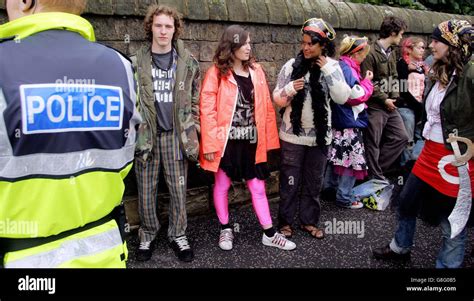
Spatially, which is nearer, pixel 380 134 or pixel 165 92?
pixel 165 92

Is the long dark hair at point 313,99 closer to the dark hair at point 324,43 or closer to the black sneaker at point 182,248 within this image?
the dark hair at point 324,43

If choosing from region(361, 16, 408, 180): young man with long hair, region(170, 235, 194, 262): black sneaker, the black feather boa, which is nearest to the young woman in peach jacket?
the black feather boa

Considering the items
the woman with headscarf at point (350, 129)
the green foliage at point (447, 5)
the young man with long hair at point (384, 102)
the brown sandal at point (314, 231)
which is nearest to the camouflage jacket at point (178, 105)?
the brown sandal at point (314, 231)

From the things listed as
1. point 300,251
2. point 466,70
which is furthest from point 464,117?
point 300,251

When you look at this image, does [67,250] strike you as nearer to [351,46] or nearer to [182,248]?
[182,248]

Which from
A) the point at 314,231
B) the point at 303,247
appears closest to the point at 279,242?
the point at 303,247

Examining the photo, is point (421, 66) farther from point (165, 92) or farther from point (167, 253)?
point (167, 253)

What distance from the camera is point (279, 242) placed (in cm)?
413

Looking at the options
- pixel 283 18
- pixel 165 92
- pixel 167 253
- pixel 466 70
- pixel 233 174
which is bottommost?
pixel 167 253

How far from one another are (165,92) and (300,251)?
1.93m

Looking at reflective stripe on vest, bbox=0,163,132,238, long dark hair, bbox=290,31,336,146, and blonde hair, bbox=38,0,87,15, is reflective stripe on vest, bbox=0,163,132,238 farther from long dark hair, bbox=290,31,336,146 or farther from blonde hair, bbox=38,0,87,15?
long dark hair, bbox=290,31,336,146

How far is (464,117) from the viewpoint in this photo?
3156 mm

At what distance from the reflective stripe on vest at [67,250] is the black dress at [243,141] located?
2.38m

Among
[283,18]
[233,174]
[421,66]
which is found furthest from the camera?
[421,66]
